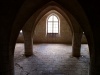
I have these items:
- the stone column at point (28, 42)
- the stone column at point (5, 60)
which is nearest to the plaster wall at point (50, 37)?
the stone column at point (28, 42)

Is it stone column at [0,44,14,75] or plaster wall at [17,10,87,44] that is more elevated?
plaster wall at [17,10,87,44]

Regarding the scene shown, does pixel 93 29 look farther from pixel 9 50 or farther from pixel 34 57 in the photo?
pixel 34 57

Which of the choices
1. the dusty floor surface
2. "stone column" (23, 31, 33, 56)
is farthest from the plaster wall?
the dusty floor surface

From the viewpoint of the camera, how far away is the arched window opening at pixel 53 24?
52.1 ft

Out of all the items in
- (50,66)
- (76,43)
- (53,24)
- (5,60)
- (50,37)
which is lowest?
(50,66)

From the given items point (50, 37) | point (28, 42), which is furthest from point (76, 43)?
point (50, 37)

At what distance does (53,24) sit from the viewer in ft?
52.8

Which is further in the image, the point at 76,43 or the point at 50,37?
the point at 50,37

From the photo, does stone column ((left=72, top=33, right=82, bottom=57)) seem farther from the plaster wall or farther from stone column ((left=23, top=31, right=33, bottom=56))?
the plaster wall

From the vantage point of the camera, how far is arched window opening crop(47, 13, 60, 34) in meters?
15.9

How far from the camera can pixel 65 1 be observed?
5.57m

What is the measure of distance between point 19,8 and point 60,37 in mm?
11566

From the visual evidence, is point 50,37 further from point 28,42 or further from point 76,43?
point 76,43

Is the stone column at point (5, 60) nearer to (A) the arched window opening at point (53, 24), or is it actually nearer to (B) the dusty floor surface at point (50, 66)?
(B) the dusty floor surface at point (50, 66)
